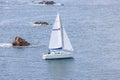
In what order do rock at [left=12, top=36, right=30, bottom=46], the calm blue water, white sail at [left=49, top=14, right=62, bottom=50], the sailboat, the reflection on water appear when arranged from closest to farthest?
1. the reflection on water
2. the calm blue water
3. the sailboat
4. white sail at [left=49, top=14, right=62, bottom=50]
5. rock at [left=12, top=36, right=30, bottom=46]

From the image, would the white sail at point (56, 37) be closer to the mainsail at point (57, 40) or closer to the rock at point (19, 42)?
the mainsail at point (57, 40)

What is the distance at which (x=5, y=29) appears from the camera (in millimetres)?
169750

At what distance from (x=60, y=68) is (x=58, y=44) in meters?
8.49

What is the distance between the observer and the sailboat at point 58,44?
141 m

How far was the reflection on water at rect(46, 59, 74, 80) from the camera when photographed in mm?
129250

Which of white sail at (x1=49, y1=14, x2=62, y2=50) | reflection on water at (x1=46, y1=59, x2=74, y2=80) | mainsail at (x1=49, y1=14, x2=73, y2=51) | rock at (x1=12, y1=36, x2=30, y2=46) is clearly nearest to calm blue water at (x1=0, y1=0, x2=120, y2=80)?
reflection on water at (x1=46, y1=59, x2=74, y2=80)

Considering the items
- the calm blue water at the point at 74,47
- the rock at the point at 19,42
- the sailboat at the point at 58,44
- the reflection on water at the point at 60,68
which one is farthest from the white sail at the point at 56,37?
the rock at the point at 19,42

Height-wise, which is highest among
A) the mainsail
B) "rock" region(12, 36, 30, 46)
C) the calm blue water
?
the mainsail

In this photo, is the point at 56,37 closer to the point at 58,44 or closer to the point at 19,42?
the point at 58,44

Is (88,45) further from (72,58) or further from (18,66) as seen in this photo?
(18,66)

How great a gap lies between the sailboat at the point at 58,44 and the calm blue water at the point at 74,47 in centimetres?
144

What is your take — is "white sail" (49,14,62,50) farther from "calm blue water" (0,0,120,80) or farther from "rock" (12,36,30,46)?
"rock" (12,36,30,46)

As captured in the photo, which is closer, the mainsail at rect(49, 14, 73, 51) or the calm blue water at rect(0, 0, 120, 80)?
the calm blue water at rect(0, 0, 120, 80)

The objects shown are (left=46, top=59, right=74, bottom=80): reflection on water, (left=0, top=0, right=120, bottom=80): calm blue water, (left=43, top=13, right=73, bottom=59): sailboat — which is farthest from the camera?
(left=43, top=13, right=73, bottom=59): sailboat
